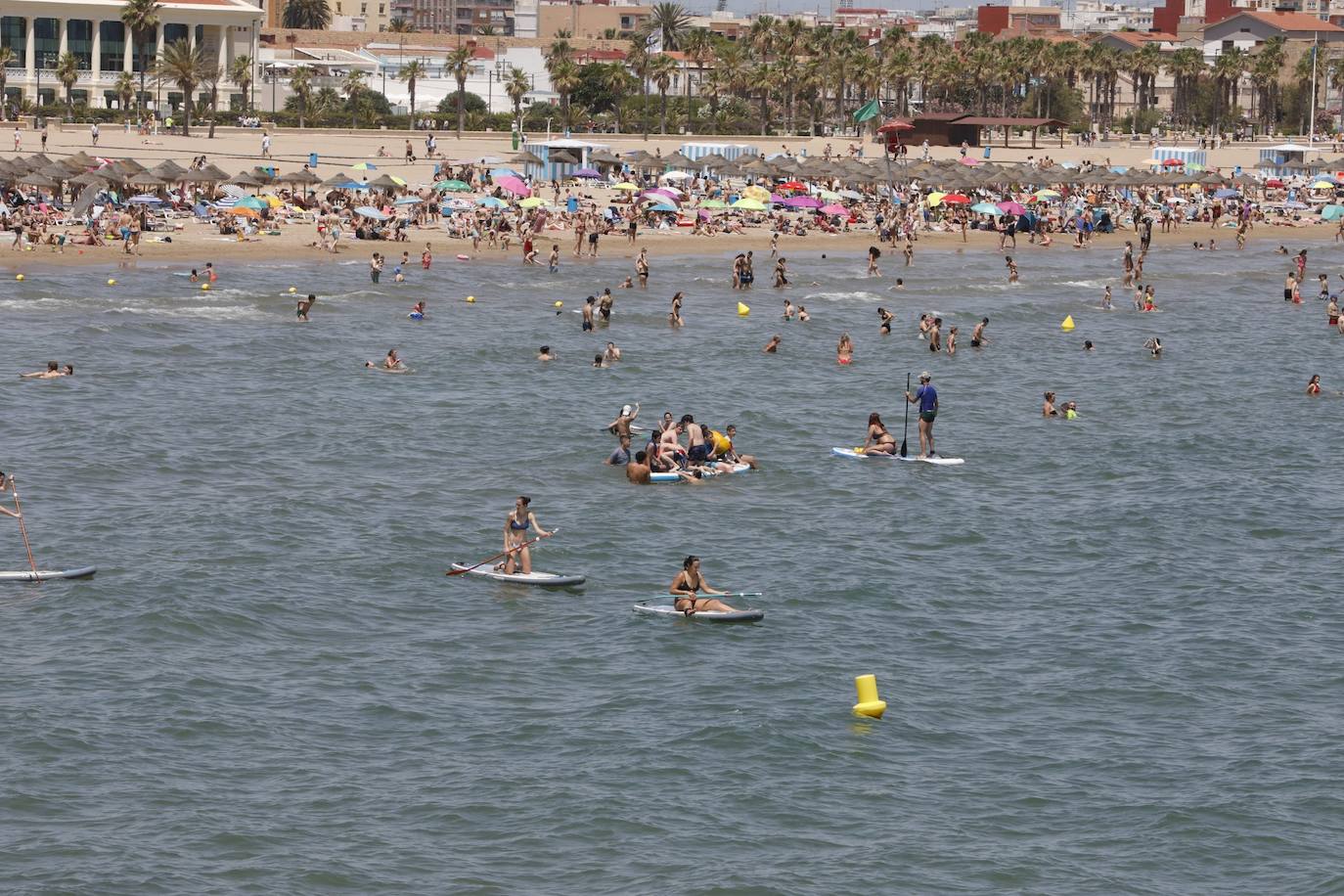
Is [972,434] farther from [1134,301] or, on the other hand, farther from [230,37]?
[230,37]

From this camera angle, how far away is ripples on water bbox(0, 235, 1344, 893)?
58.0 ft

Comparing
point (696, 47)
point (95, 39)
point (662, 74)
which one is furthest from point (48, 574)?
point (696, 47)

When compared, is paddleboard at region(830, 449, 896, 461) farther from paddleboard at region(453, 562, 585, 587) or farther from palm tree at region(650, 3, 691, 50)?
palm tree at region(650, 3, 691, 50)

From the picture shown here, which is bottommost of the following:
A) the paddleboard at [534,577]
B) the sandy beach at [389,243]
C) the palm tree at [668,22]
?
the paddleboard at [534,577]

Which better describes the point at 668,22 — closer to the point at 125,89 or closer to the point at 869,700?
the point at 125,89

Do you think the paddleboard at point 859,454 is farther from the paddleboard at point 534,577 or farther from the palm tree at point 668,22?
the palm tree at point 668,22

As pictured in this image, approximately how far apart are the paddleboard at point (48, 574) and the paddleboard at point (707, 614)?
25.0 ft

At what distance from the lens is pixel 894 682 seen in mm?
21891

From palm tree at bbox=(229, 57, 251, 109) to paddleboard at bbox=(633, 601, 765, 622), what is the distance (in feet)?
284

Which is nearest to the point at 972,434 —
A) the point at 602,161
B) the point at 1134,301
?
the point at 1134,301

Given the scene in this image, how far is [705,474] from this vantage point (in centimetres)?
3209

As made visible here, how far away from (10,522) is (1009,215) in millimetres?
54553

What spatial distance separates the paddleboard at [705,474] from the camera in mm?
31406

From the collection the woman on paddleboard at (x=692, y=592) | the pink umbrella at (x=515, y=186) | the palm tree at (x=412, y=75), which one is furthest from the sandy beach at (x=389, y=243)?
the woman on paddleboard at (x=692, y=592)
